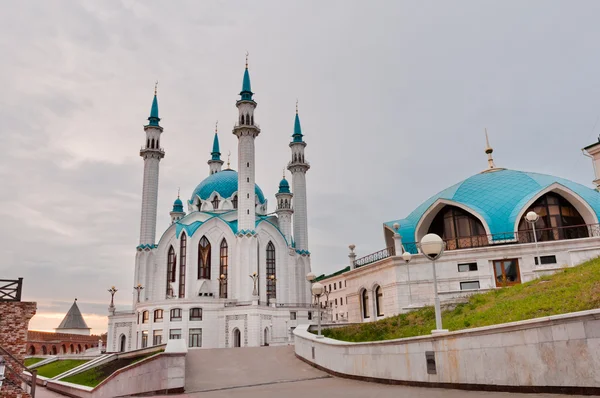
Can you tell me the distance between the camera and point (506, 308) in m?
13.0

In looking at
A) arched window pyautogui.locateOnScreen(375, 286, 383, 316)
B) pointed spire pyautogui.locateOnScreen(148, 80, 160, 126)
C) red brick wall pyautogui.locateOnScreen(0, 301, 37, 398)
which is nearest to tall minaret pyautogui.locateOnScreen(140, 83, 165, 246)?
pointed spire pyautogui.locateOnScreen(148, 80, 160, 126)

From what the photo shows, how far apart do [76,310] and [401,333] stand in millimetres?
66238

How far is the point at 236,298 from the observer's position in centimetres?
4359

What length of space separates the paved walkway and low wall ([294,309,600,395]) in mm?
277

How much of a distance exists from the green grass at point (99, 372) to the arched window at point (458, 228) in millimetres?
17249

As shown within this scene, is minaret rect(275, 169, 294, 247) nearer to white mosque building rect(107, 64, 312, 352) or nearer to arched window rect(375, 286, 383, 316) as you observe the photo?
white mosque building rect(107, 64, 312, 352)

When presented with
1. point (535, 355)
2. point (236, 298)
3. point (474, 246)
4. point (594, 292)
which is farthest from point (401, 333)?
point (236, 298)

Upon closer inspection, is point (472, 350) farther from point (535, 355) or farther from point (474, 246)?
point (474, 246)

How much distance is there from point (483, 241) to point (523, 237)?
6.62 ft

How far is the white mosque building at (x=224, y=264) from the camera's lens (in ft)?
132

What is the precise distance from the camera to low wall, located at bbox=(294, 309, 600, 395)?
649 centimetres

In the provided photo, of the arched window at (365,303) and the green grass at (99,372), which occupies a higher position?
the arched window at (365,303)

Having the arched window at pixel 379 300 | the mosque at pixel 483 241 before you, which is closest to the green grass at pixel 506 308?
the mosque at pixel 483 241

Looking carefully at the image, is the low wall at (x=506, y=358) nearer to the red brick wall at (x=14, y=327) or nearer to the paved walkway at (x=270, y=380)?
the paved walkway at (x=270, y=380)
